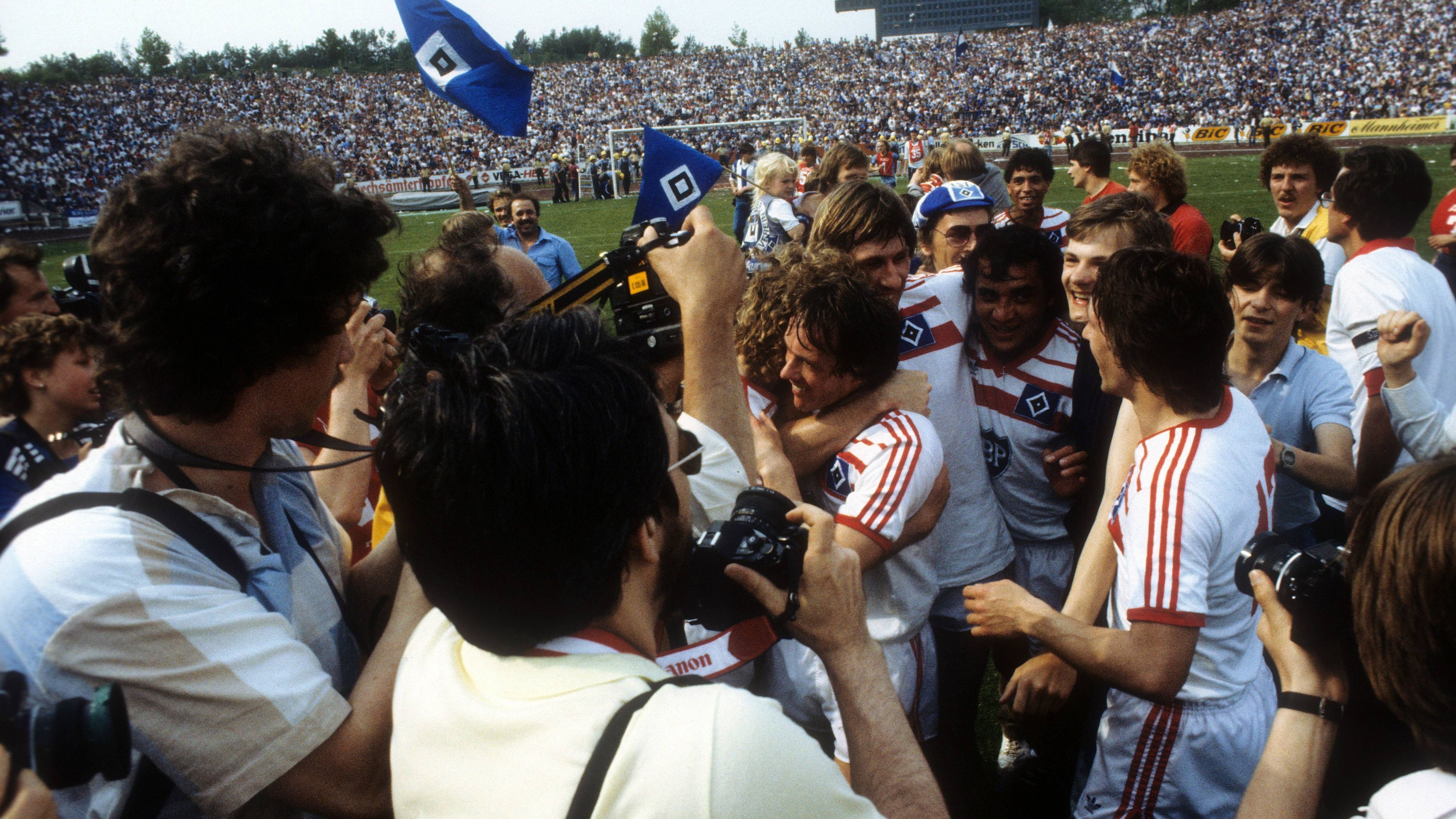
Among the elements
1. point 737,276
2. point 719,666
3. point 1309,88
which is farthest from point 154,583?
point 1309,88

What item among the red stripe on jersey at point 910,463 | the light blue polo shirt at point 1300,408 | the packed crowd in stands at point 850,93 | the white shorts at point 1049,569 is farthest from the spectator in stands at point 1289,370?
the packed crowd in stands at point 850,93

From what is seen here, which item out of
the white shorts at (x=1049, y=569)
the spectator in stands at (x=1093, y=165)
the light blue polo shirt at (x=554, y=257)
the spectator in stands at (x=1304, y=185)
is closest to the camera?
the white shorts at (x=1049, y=569)

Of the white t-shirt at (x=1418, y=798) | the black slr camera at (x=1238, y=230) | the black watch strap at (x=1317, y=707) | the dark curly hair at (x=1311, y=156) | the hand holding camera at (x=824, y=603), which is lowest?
the black watch strap at (x=1317, y=707)

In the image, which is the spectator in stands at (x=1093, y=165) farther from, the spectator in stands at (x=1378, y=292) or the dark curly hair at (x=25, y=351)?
the dark curly hair at (x=25, y=351)

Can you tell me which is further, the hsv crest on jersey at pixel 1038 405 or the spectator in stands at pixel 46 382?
the spectator in stands at pixel 46 382

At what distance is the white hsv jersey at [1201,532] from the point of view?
1.78 m

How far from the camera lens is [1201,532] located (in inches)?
70.7

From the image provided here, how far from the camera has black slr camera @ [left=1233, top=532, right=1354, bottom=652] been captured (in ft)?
4.63

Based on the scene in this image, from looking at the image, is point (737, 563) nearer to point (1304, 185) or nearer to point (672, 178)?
point (672, 178)

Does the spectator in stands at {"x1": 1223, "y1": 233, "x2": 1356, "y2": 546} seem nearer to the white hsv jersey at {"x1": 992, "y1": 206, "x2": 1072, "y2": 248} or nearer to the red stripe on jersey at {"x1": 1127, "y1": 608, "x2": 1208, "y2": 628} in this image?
the red stripe on jersey at {"x1": 1127, "y1": 608, "x2": 1208, "y2": 628}

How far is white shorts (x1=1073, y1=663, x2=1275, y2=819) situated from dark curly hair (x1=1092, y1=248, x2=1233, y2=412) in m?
0.73

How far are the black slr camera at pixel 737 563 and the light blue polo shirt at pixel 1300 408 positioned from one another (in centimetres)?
236

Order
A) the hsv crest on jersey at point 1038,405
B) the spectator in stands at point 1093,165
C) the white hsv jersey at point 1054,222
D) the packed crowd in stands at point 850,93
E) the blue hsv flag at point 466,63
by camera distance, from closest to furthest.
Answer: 1. the hsv crest on jersey at point 1038,405
2. the blue hsv flag at point 466,63
3. the white hsv jersey at point 1054,222
4. the spectator in stands at point 1093,165
5. the packed crowd in stands at point 850,93

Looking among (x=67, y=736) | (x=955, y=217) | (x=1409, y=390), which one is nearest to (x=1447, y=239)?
(x=1409, y=390)
